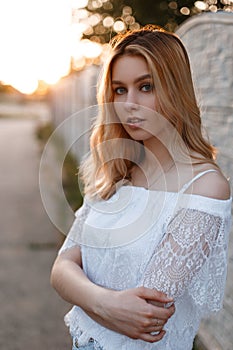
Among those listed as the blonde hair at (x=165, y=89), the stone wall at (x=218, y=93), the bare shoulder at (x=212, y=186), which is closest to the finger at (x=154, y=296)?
the bare shoulder at (x=212, y=186)

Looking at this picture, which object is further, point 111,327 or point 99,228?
point 99,228

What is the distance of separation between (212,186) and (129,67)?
0.42 metres

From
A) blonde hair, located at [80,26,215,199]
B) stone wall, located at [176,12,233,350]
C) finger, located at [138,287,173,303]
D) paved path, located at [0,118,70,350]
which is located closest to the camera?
finger, located at [138,287,173,303]

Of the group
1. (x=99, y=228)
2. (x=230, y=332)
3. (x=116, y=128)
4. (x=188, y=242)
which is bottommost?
(x=230, y=332)

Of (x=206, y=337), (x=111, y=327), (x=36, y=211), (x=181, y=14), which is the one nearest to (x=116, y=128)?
(x=111, y=327)

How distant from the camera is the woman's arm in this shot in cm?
150

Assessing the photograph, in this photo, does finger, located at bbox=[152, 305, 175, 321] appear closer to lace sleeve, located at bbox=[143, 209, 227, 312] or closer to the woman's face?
lace sleeve, located at bbox=[143, 209, 227, 312]

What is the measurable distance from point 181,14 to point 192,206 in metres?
4.84

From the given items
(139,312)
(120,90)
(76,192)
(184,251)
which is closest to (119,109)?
(120,90)

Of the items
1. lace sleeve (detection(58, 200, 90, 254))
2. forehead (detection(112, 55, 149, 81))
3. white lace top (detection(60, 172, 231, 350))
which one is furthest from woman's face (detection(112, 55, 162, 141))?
lace sleeve (detection(58, 200, 90, 254))

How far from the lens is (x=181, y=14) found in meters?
6.04

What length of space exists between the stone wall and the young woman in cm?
126

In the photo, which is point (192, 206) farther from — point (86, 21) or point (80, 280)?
point (86, 21)

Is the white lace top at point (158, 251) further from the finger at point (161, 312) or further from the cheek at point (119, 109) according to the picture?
the cheek at point (119, 109)
